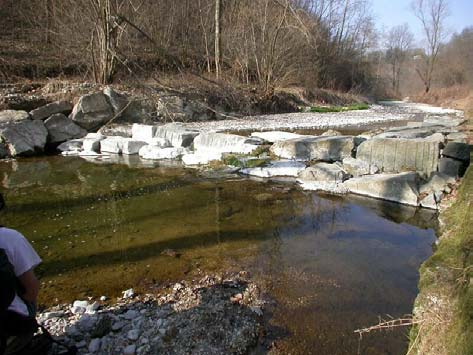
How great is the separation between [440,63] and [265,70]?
39.1 m

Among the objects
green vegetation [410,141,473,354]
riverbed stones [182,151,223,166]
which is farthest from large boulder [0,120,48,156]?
green vegetation [410,141,473,354]

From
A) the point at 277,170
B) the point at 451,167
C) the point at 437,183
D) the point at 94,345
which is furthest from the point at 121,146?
the point at 94,345

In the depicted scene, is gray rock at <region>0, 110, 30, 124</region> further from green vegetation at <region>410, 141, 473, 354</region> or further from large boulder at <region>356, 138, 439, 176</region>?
green vegetation at <region>410, 141, 473, 354</region>

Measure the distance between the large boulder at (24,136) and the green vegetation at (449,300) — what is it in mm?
10656

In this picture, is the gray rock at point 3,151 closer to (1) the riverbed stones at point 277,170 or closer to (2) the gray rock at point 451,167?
(1) the riverbed stones at point 277,170

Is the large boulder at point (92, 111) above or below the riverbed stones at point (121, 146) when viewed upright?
above

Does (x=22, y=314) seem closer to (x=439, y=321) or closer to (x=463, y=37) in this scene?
(x=439, y=321)

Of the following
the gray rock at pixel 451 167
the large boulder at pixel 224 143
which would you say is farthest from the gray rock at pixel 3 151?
the gray rock at pixel 451 167

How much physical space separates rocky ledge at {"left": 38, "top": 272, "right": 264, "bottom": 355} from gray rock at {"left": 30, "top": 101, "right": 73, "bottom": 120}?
10088 mm

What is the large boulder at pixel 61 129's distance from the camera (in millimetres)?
11773

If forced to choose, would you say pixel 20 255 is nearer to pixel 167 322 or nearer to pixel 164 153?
pixel 167 322

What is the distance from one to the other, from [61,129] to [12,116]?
1369mm

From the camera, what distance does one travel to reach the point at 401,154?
25.7 ft

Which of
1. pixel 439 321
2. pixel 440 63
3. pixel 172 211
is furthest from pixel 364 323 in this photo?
pixel 440 63
